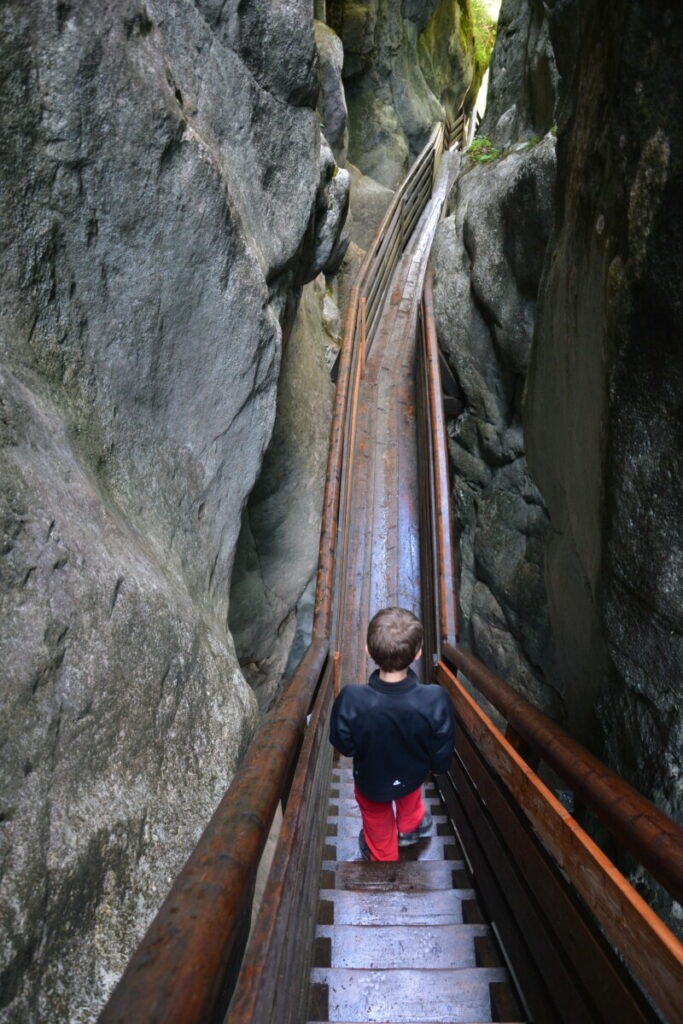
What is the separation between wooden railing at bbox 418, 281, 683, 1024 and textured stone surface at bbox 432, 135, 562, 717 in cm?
276

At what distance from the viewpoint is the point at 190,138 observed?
3.35 metres

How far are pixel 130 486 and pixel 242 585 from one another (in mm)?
3318

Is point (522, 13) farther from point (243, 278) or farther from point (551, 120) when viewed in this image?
point (243, 278)

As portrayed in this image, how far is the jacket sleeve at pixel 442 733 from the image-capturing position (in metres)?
2.45

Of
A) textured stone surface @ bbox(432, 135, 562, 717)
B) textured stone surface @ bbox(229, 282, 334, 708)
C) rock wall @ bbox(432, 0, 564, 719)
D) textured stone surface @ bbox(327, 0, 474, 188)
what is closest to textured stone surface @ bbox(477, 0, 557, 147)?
rock wall @ bbox(432, 0, 564, 719)

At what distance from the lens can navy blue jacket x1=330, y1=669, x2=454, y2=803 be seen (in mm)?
2451

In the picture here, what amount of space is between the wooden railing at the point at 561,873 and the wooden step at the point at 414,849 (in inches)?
6.9

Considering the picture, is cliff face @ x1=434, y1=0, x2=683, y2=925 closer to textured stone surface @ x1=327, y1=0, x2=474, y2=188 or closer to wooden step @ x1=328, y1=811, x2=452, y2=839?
wooden step @ x1=328, y1=811, x2=452, y2=839

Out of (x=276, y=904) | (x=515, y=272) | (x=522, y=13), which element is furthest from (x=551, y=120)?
(x=276, y=904)

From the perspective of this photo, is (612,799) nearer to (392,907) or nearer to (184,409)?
(392,907)

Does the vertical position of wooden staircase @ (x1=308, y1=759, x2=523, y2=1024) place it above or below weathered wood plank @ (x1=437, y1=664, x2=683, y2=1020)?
below

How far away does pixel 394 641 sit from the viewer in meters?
2.38

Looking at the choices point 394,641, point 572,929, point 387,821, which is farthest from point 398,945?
point 394,641

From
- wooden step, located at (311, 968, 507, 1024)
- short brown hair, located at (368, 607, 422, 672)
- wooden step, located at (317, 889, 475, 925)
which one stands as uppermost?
short brown hair, located at (368, 607, 422, 672)
